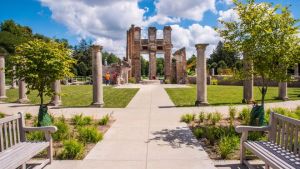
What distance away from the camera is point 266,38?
6602 millimetres

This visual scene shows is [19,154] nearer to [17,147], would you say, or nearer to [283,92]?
[17,147]

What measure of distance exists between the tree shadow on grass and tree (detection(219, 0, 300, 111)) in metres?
2.50

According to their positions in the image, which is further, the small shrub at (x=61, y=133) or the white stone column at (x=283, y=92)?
the white stone column at (x=283, y=92)

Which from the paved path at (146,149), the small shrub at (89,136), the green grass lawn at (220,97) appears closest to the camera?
the paved path at (146,149)

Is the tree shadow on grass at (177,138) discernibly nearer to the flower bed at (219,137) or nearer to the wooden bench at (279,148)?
the flower bed at (219,137)

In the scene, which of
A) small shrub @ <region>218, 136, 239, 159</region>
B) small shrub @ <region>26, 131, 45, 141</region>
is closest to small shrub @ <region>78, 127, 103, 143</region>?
small shrub @ <region>26, 131, 45, 141</region>

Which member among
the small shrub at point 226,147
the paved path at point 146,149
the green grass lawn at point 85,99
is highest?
the green grass lawn at point 85,99

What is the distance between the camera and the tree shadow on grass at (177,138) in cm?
635

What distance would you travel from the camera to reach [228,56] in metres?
77.0

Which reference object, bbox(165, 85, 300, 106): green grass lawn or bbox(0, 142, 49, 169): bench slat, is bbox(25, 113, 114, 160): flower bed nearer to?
bbox(0, 142, 49, 169): bench slat

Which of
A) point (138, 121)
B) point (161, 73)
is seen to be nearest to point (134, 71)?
point (138, 121)

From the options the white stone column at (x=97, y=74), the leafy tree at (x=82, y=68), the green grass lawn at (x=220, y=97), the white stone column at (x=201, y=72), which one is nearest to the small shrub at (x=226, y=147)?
the white stone column at (x=201, y=72)

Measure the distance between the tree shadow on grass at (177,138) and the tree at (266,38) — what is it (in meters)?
2.50

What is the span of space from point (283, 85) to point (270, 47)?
417 inches
